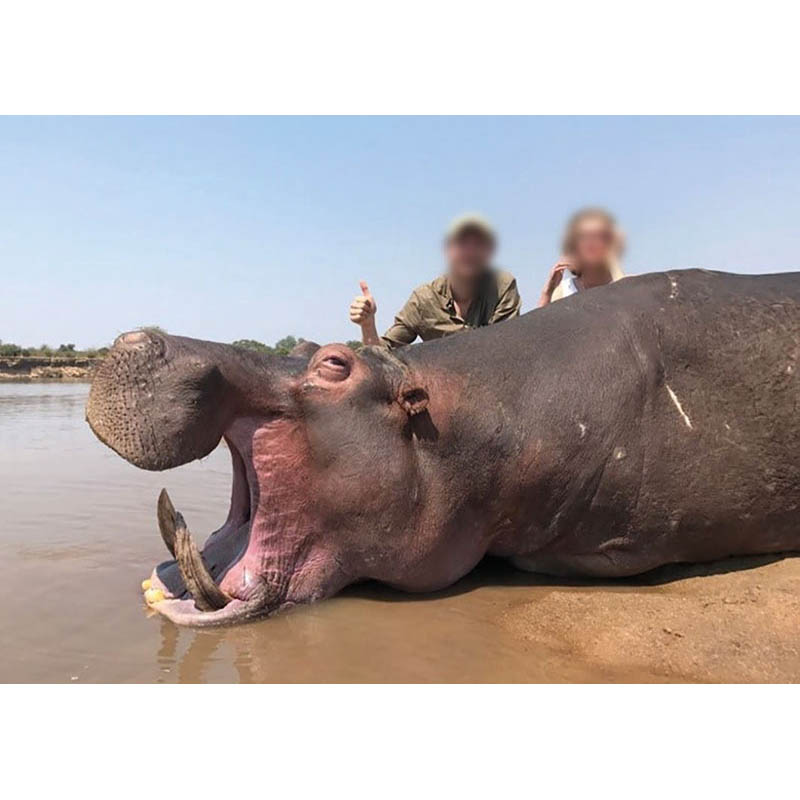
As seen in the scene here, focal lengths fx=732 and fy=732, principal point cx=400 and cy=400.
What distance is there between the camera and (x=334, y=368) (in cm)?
329

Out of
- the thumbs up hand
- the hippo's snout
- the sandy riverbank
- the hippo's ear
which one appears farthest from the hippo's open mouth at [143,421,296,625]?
the thumbs up hand

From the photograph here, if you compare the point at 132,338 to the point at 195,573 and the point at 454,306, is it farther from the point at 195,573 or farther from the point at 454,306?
the point at 454,306

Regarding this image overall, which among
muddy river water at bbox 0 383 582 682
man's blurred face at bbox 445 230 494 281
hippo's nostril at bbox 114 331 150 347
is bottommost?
muddy river water at bbox 0 383 582 682

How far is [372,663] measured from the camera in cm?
260

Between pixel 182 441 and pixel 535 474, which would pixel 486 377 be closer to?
pixel 535 474

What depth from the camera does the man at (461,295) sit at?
6297mm

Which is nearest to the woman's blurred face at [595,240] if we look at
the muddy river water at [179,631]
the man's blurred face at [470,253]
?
the man's blurred face at [470,253]

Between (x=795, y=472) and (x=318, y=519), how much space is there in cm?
238

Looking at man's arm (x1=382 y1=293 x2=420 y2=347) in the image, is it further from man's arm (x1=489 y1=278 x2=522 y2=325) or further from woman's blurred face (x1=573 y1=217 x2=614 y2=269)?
woman's blurred face (x1=573 y1=217 x2=614 y2=269)

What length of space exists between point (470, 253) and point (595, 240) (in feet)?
3.42

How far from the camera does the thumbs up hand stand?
20.1ft

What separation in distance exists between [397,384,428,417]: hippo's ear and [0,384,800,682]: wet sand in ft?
2.86

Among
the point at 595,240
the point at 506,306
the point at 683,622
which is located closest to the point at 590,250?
the point at 595,240

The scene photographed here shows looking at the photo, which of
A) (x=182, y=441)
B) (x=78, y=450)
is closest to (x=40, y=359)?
(x=78, y=450)
